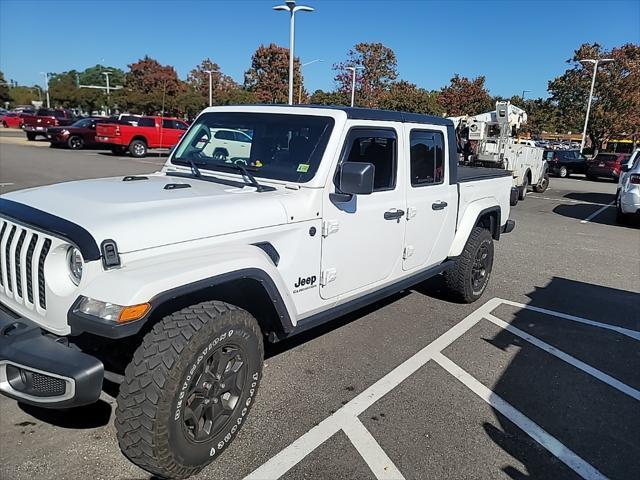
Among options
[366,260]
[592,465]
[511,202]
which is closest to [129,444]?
[366,260]

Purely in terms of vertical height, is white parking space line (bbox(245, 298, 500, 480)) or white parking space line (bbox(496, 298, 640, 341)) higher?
white parking space line (bbox(245, 298, 500, 480))

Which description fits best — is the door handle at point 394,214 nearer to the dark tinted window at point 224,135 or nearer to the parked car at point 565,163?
the dark tinted window at point 224,135

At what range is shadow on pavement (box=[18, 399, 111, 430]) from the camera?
10.3ft

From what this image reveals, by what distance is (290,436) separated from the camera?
3.08 m

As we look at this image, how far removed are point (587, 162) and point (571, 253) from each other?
68.8ft

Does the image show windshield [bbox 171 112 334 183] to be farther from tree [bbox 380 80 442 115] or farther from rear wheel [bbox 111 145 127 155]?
tree [bbox 380 80 442 115]

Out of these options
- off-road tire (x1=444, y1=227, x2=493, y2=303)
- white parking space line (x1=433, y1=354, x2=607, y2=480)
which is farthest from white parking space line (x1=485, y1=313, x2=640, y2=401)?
white parking space line (x1=433, y1=354, x2=607, y2=480)

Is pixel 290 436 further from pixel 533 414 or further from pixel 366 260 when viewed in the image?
pixel 533 414

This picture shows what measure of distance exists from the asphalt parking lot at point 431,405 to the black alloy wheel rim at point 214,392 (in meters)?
0.25

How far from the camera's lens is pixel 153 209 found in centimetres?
277

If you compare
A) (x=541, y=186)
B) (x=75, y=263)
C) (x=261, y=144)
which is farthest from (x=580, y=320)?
(x=541, y=186)

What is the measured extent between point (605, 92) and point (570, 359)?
40584 millimetres

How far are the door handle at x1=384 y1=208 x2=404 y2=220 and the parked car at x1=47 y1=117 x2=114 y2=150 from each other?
24999 millimetres

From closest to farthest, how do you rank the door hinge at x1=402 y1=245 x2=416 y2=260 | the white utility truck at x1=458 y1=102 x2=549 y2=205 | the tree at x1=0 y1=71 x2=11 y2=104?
the door hinge at x1=402 y1=245 x2=416 y2=260 → the white utility truck at x1=458 y1=102 x2=549 y2=205 → the tree at x1=0 y1=71 x2=11 y2=104
